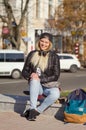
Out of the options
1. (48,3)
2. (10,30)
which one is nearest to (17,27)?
(10,30)

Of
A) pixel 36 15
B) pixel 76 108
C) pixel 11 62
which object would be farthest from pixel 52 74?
pixel 36 15

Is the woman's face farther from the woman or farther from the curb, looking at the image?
the curb

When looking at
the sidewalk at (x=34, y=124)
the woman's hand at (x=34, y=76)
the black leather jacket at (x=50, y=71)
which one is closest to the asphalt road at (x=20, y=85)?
the sidewalk at (x=34, y=124)

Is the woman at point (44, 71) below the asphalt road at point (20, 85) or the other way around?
the other way around

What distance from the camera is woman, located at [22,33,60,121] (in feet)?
28.4

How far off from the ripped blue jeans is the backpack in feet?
1.37

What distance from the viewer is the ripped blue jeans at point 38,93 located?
8.51 m

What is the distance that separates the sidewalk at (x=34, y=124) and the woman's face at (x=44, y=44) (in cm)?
132

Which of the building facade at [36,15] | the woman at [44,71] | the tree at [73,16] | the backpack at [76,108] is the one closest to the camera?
the backpack at [76,108]

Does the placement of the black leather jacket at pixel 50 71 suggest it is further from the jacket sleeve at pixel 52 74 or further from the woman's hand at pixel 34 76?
the woman's hand at pixel 34 76

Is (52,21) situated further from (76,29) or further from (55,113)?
(55,113)

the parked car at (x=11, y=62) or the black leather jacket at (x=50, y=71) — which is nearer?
the black leather jacket at (x=50, y=71)

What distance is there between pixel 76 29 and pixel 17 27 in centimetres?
927

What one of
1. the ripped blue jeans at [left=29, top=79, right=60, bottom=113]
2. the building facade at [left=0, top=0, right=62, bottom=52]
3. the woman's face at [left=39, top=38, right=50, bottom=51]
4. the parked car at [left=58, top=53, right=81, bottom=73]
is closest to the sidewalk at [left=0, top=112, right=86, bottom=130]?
the ripped blue jeans at [left=29, top=79, right=60, bottom=113]
